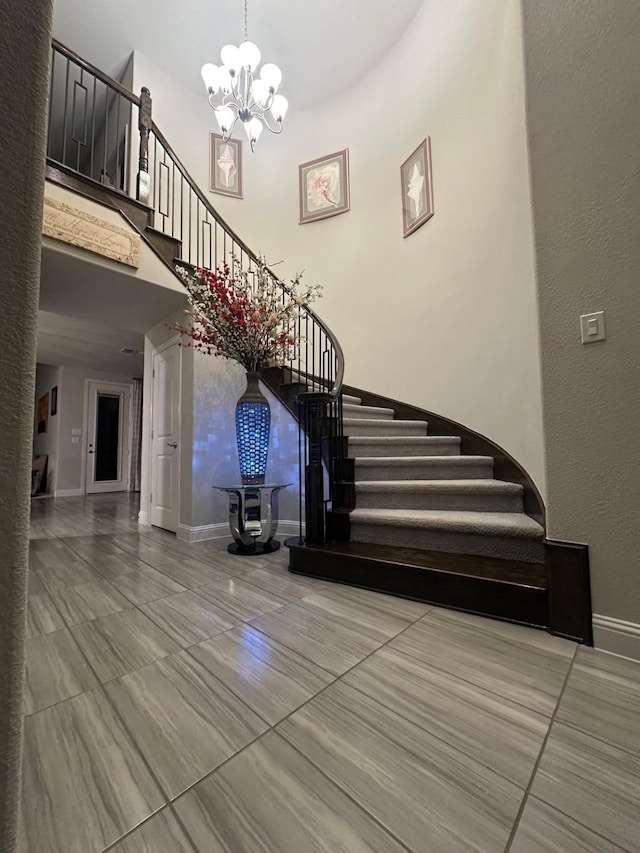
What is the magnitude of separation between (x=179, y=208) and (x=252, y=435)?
10.2ft

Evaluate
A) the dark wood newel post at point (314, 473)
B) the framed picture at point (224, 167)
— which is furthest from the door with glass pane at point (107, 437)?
the dark wood newel post at point (314, 473)

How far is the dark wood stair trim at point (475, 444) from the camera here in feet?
7.25

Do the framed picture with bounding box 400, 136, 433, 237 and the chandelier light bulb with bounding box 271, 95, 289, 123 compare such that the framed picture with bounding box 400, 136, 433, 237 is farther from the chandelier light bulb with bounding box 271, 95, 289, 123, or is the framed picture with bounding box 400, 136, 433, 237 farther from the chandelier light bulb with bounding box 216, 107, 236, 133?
the chandelier light bulb with bounding box 216, 107, 236, 133

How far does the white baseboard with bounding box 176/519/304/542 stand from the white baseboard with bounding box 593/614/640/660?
229cm

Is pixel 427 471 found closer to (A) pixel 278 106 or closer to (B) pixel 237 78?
(A) pixel 278 106

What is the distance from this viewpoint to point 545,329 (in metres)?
1.46

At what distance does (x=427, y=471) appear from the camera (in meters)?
2.65

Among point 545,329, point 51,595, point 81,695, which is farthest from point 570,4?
point 51,595

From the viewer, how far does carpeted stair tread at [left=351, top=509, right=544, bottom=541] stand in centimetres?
184

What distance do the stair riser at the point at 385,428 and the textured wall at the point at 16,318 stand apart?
104 inches

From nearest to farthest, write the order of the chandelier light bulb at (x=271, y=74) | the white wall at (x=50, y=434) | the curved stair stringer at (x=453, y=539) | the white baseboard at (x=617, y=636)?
the white baseboard at (x=617, y=636)
the curved stair stringer at (x=453, y=539)
the chandelier light bulb at (x=271, y=74)
the white wall at (x=50, y=434)

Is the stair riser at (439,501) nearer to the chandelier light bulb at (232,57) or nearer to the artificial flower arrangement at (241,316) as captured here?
the artificial flower arrangement at (241,316)

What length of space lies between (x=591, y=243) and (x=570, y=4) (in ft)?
3.33

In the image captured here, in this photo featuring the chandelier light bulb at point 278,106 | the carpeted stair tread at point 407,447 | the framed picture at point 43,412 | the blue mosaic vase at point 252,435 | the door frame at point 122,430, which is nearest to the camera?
the blue mosaic vase at point 252,435
